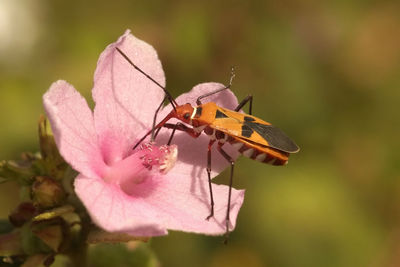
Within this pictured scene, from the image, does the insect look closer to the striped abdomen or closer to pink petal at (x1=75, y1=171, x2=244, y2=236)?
the striped abdomen

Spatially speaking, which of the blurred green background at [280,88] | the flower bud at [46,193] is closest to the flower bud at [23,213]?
the flower bud at [46,193]

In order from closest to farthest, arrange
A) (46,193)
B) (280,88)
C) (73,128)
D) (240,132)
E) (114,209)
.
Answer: (114,209) < (73,128) < (46,193) < (240,132) < (280,88)

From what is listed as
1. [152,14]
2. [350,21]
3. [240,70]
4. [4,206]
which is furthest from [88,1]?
[350,21]

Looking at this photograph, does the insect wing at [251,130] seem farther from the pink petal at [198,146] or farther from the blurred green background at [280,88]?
the blurred green background at [280,88]

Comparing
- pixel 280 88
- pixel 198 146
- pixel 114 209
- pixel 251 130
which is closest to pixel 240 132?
pixel 251 130

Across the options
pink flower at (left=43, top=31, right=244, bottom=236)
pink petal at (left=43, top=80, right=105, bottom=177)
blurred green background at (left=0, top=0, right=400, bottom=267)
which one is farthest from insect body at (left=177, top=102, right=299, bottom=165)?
blurred green background at (left=0, top=0, right=400, bottom=267)

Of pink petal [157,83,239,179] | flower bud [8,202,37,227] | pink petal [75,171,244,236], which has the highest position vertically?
pink petal [157,83,239,179]

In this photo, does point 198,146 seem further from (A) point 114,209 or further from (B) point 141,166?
(A) point 114,209
